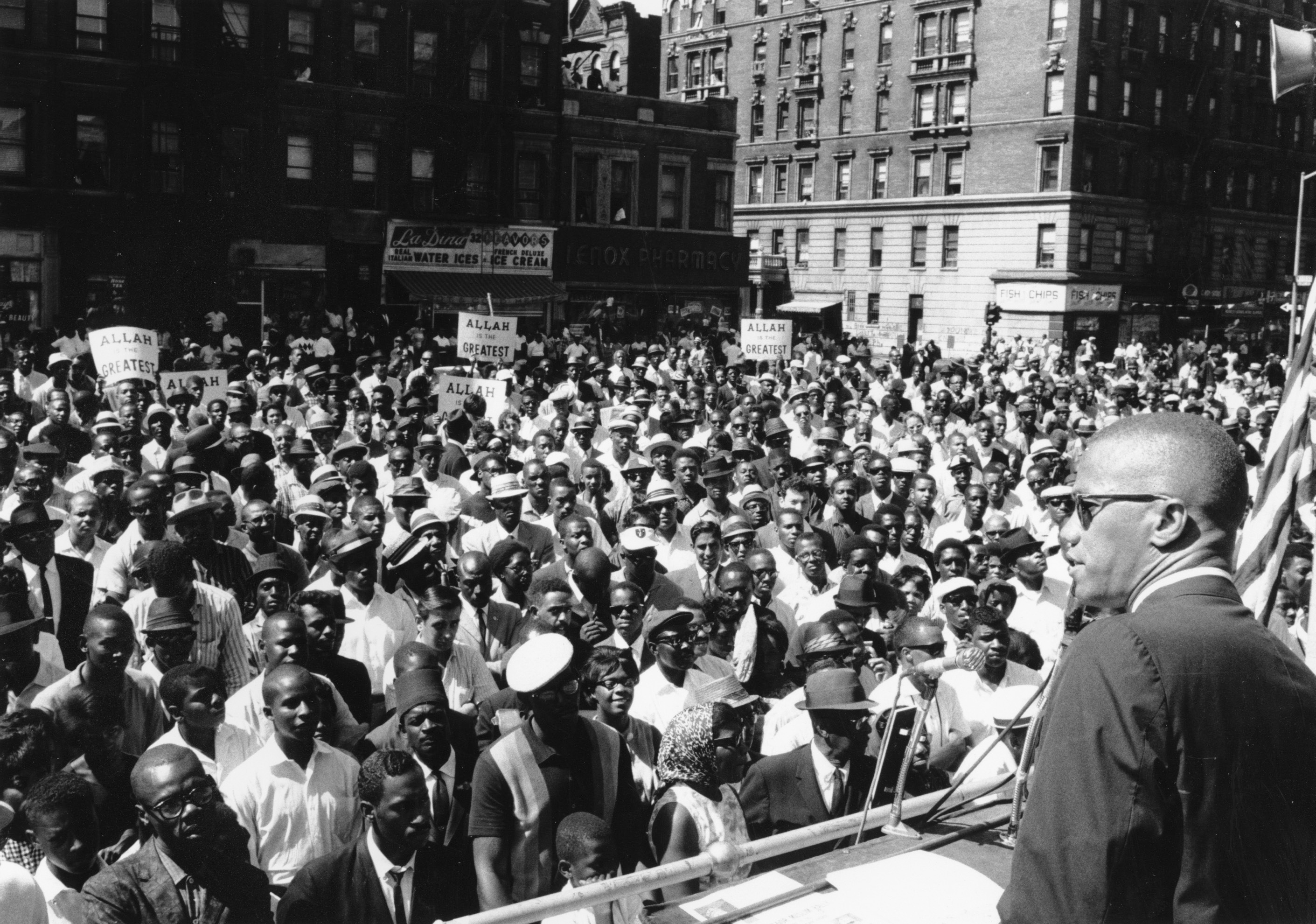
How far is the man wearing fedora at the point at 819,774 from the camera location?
511 cm

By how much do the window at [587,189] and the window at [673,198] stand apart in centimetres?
266

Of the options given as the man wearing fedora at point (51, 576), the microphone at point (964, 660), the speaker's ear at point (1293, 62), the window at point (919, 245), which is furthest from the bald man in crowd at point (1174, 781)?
the window at point (919, 245)

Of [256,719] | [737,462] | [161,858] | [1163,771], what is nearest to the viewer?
[1163,771]

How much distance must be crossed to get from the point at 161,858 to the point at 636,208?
37.6 meters

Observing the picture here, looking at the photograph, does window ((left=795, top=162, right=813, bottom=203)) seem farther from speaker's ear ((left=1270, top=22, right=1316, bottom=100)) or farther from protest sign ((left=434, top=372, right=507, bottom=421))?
speaker's ear ((left=1270, top=22, right=1316, bottom=100))

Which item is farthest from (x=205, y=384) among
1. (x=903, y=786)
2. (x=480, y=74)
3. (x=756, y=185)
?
(x=756, y=185)

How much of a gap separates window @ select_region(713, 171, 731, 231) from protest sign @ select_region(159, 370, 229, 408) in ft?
102

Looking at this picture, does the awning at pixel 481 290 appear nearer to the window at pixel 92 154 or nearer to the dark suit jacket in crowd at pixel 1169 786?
the window at pixel 92 154

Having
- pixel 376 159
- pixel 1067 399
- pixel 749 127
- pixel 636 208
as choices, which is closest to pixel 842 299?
pixel 749 127

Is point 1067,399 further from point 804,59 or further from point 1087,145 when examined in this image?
point 804,59

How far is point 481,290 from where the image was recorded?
35.8 meters

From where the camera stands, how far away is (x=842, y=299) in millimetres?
58625

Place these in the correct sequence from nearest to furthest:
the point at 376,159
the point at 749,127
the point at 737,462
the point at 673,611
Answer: the point at 673,611
the point at 737,462
the point at 376,159
the point at 749,127

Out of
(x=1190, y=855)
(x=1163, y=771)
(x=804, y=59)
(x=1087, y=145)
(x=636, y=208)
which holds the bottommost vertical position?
(x=1190, y=855)
